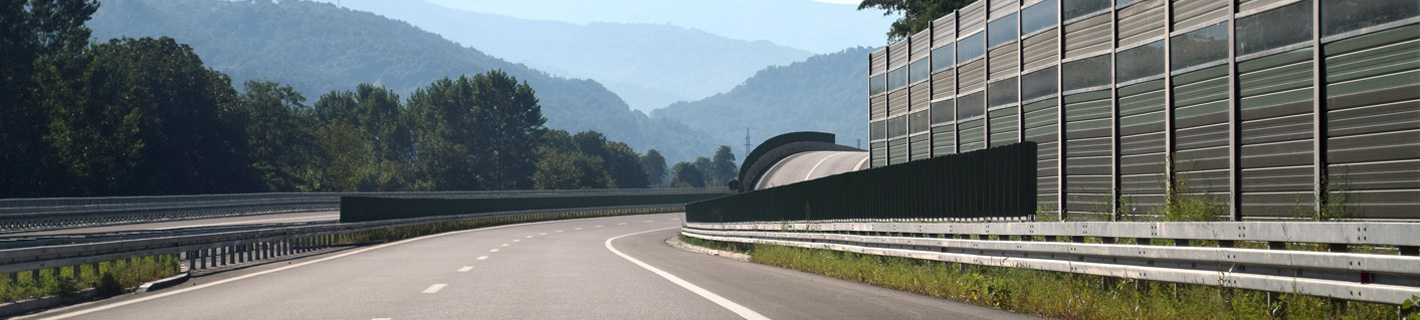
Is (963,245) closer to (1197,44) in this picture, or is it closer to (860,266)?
(860,266)

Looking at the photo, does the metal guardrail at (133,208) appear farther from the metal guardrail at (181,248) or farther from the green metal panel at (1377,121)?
the green metal panel at (1377,121)

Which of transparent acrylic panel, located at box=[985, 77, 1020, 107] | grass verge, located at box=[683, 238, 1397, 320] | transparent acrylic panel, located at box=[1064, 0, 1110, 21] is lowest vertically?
grass verge, located at box=[683, 238, 1397, 320]

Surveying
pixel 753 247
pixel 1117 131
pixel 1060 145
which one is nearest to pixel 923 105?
pixel 753 247

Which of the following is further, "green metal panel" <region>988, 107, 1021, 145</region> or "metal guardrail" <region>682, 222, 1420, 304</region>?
"green metal panel" <region>988, 107, 1021, 145</region>

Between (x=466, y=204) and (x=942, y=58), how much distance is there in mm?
34563

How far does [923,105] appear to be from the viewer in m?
28.9

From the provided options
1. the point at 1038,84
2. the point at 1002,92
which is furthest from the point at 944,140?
the point at 1038,84

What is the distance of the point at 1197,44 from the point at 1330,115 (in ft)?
9.94

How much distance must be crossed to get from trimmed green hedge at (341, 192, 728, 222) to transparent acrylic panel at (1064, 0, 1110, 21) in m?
Answer: 25.3

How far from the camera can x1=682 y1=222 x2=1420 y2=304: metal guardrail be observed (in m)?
6.42

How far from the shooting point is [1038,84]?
21125mm

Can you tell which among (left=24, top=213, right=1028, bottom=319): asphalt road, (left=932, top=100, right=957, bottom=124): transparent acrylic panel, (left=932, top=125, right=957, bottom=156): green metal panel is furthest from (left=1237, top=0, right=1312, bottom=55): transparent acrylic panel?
(left=932, top=100, right=957, bottom=124): transparent acrylic panel

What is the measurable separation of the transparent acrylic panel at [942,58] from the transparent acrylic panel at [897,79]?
2.73 m

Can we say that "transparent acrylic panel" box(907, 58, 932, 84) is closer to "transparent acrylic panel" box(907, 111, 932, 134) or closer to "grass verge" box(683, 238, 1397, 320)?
"transparent acrylic panel" box(907, 111, 932, 134)
